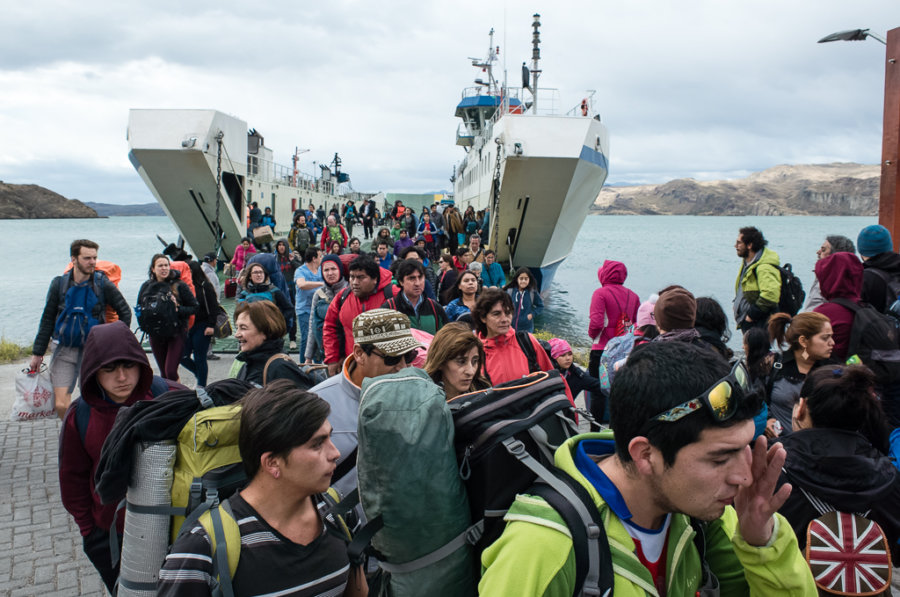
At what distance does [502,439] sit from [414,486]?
26cm

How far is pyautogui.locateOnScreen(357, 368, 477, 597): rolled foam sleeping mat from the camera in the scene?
1605mm

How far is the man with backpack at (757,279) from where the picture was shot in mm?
6176

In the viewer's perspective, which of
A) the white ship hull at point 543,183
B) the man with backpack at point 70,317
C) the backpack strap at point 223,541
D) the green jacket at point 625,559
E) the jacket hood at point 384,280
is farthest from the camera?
the white ship hull at point 543,183

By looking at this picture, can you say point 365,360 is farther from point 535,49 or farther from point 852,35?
point 535,49

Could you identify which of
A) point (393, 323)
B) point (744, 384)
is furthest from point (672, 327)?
point (744, 384)

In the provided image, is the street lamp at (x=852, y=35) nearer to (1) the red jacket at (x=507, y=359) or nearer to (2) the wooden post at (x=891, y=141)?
(2) the wooden post at (x=891, y=141)

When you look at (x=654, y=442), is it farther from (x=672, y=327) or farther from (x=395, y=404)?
(x=672, y=327)

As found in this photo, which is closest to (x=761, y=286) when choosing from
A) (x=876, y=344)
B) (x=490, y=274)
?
(x=876, y=344)

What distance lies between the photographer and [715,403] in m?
1.34

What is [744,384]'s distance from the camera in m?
1.40

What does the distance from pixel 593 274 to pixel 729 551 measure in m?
40.1

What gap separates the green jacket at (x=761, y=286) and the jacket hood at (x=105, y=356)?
571 centimetres

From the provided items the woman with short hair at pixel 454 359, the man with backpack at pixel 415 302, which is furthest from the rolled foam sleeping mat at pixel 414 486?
the man with backpack at pixel 415 302

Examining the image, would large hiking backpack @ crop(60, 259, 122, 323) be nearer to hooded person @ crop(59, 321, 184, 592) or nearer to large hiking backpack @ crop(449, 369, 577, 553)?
hooded person @ crop(59, 321, 184, 592)
